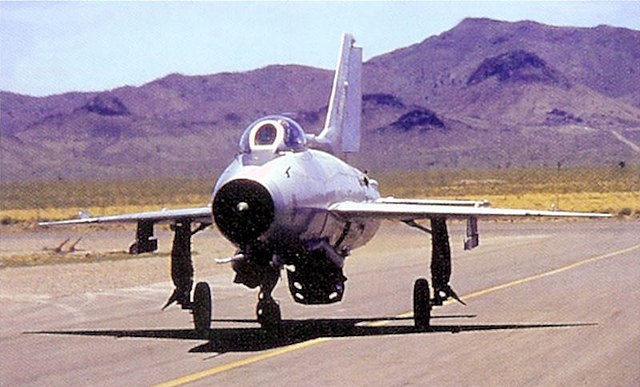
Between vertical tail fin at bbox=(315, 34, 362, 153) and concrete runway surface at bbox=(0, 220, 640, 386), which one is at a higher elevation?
vertical tail fin at bbox=(315, 34, 362, 153)

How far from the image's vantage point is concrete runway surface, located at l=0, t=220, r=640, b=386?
14461 millimetres

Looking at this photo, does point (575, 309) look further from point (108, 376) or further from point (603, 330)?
point (108, 376)

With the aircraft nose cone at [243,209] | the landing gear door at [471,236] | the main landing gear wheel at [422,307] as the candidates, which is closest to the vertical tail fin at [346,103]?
the landing gear door at [471,236]

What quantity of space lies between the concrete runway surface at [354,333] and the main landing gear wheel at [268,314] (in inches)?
11.2

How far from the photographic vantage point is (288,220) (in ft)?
56.3

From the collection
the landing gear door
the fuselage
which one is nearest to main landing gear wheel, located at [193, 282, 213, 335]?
the fuselage

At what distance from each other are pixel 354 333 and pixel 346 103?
907 centimetres

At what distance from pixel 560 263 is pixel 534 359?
1837 cm

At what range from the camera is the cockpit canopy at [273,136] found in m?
18.0

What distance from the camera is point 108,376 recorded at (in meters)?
14.5

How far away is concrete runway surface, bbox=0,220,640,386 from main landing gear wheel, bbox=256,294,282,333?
29cm

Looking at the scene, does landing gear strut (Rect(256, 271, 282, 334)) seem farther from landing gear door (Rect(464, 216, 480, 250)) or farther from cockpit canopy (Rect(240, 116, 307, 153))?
landing gear door (Rect(464, 216, 480, 250))

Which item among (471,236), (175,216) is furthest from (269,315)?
(471,236)

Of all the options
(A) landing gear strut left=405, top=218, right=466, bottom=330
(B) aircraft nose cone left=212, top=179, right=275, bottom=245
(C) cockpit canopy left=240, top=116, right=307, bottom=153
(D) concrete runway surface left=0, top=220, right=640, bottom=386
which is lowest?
(D) concrete runway surface left=0, top=220, right=640, bottom=386
